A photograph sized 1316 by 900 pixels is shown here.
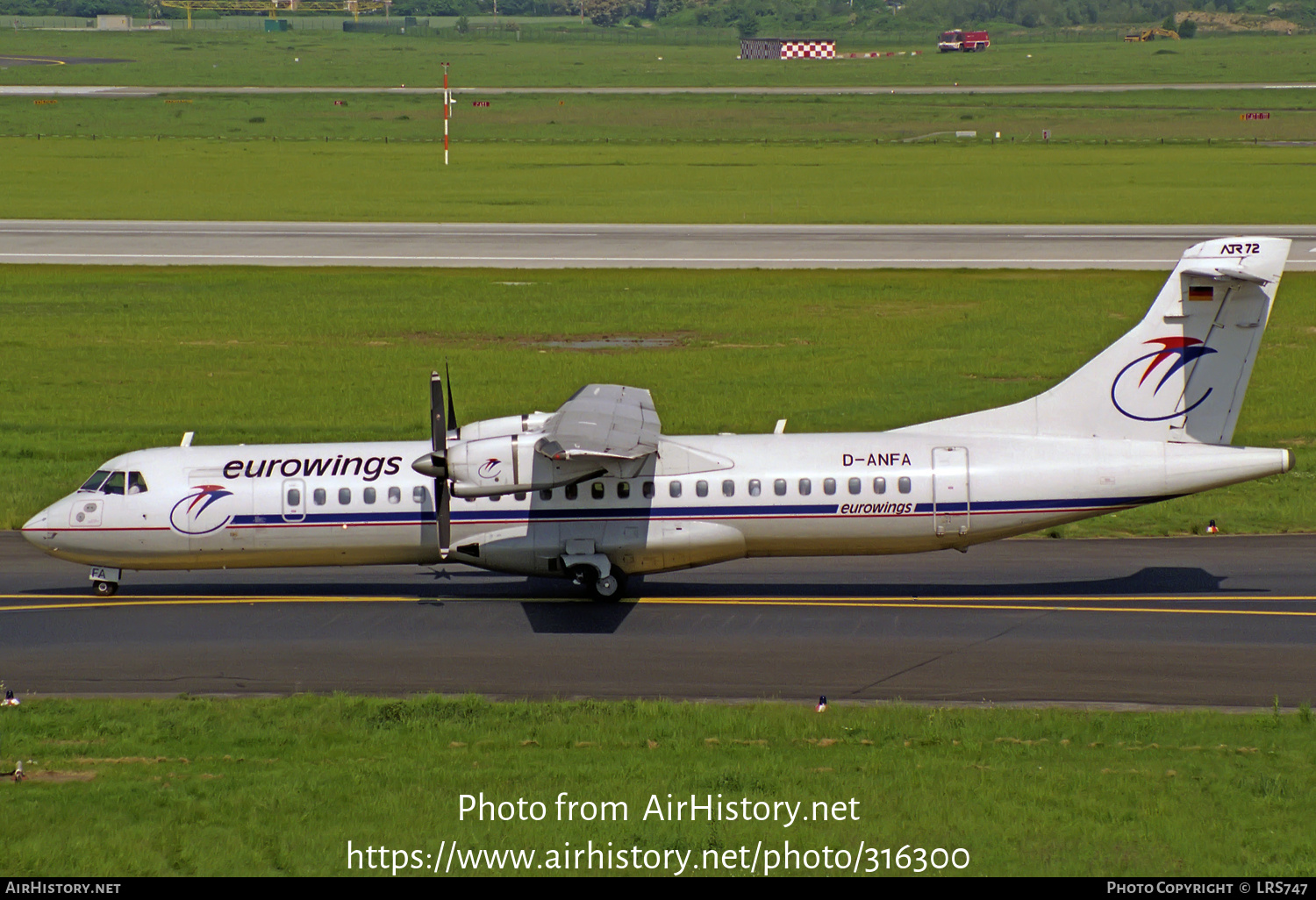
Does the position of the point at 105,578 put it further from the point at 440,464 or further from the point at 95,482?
the point at 440,464

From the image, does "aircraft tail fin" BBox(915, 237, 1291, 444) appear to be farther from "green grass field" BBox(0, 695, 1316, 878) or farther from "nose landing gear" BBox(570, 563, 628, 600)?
"nose landing gear" BBox(570, 563, 628, 600)

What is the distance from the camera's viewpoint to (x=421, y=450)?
27.7 m

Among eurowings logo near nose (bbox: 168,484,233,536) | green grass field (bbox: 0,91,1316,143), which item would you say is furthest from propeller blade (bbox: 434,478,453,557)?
green grass field (bbox: 0,91,1316,143)

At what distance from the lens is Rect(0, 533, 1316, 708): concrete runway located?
22.8 meters

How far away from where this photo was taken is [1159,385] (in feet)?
87.2

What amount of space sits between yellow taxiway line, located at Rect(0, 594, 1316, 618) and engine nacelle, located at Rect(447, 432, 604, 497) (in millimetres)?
3458

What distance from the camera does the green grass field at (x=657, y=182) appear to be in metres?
87.6

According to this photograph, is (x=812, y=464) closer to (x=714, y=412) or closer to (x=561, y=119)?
(x=714, y=412)

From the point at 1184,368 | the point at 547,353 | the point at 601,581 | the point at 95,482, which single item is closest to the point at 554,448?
the point at 601,581

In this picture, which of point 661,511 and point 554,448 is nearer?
point 554,448

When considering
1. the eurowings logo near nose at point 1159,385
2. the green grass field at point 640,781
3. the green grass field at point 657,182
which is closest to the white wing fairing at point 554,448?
the green grass field at point 640,781

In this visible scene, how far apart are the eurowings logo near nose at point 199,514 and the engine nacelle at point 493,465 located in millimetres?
4944

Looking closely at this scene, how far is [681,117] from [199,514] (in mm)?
131846

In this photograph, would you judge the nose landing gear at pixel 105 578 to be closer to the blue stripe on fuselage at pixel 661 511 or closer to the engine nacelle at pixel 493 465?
the blue stripe on fuselage at pixel 661 511
